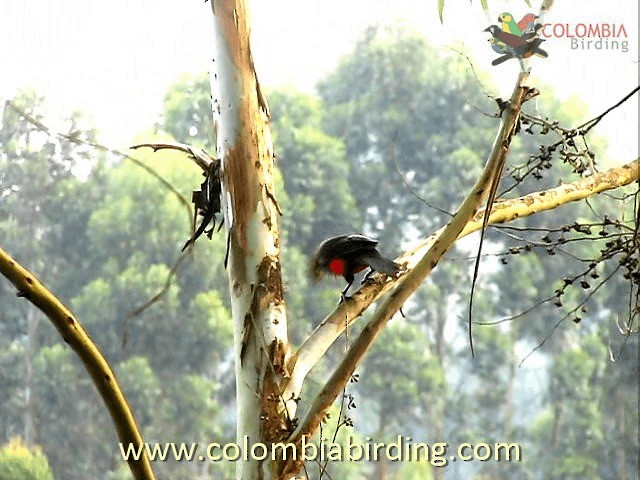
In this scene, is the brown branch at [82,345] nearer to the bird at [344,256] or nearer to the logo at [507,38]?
the bird at [344,256]

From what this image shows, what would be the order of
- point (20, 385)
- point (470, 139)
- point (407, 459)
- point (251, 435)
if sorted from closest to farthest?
point (251, 435), point (20, 385), point (407, 459), point (470, 139)

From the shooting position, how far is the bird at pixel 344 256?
0.95 m

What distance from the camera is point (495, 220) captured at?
0.87 metres

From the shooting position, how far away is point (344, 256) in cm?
98

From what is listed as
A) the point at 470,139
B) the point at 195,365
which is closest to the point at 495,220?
the point at 195,365

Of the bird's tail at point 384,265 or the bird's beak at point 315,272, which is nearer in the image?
the bird's tail at point 384,265

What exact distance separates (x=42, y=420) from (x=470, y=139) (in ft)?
4.57

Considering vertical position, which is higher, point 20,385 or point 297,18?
point 297,18

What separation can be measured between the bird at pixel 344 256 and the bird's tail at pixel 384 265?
45 mm

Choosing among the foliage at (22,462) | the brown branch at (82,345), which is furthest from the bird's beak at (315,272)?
the foliage at (22,462)

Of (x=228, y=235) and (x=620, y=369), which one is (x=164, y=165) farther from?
(x=228, y=235)

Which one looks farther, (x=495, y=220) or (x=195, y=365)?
(x=195, y=365)

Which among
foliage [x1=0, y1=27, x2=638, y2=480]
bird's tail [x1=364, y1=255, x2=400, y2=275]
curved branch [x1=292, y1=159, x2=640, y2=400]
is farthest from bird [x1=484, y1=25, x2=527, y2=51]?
foliage [x1=0, y1=27, x2=638, y2=480]

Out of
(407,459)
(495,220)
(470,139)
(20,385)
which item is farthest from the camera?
(470,139)
